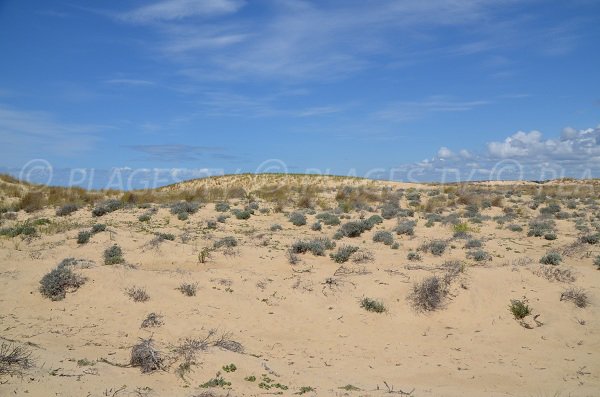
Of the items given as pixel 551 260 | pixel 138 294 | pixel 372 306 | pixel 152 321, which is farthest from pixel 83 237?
pixel 551 260

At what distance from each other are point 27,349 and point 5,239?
8429 mm

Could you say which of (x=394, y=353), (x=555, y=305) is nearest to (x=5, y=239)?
(x=394, y=353)

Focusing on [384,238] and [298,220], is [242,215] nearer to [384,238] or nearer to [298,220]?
[298,220]

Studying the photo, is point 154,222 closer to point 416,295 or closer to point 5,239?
point 5,239

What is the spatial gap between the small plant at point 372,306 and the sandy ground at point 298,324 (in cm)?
10

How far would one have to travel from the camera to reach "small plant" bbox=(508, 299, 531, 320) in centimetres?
927

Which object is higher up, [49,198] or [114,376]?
[49,198]

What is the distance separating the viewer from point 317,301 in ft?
33.1

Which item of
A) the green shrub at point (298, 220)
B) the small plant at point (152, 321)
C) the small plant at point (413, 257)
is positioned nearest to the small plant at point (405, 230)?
the small plant at point (413, 257)

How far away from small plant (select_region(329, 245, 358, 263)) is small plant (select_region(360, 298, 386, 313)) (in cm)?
260

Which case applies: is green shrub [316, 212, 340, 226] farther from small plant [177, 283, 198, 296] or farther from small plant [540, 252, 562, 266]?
small plant [177, 283, 198, 296]

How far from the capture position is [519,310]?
9305 mm

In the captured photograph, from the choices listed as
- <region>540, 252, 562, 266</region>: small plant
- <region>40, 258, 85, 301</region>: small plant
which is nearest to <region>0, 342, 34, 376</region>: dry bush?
<region>40, 258, 85, 301</region>: small plant

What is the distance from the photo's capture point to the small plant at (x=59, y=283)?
31.0 ft
